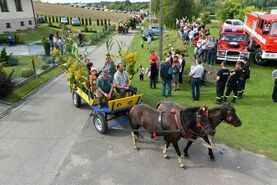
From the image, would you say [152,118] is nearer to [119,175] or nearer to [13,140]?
[119,175]

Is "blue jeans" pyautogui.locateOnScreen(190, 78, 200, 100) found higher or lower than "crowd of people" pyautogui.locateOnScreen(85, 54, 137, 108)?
lower

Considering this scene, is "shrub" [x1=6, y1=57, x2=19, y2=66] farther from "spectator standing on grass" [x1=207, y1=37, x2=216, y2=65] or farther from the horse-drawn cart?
"spectator standing on grass" [x1=207, y1=37, x2=216, y2=65]

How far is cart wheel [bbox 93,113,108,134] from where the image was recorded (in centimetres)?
718

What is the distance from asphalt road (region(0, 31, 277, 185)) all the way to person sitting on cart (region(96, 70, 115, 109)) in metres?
1.21

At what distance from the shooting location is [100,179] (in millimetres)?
5566

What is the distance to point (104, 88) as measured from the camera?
24.5 feet

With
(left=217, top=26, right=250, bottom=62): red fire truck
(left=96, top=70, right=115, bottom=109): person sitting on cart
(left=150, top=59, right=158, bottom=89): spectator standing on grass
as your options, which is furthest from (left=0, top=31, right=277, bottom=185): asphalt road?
(left=217, top=26, right=250, bottom=62): red fire truck

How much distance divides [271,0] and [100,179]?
9702 centimetres

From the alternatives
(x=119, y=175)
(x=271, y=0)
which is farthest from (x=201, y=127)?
(x=271, y=0)

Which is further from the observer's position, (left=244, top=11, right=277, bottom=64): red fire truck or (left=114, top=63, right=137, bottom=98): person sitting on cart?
(left=244, top=11, right=277, bottom=64): red fire truck

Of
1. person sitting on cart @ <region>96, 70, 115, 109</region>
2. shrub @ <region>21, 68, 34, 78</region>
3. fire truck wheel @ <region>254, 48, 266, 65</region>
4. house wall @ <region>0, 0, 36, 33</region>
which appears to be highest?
house wall @ <region>0, 0, 36, 33</region>

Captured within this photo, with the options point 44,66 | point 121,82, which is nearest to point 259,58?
point 121,82


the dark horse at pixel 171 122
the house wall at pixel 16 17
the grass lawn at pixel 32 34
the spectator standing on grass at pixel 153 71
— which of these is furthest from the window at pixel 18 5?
the dark horse at pixel 171 122

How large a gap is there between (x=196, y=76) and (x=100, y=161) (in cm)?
515
